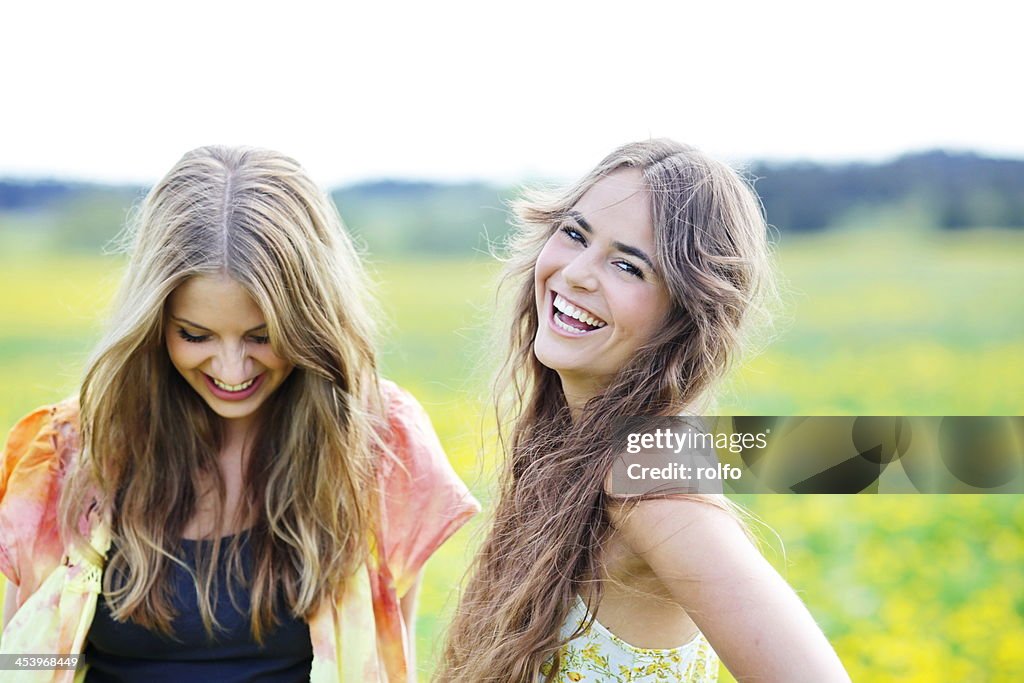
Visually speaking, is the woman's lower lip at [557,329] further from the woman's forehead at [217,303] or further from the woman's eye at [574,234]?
the woman's forehead at [217,303]

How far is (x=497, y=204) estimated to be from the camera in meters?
16.4

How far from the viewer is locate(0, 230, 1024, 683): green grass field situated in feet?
13.6

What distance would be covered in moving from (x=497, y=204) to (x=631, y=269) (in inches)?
566

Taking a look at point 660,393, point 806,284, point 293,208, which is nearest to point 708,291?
point 660,393

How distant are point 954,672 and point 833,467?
185 centimetres

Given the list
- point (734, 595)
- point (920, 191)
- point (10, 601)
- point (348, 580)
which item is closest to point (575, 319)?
point (734, 595)

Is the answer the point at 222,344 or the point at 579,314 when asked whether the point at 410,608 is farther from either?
the point at 579,314

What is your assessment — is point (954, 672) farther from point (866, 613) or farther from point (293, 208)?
point (293, 208)

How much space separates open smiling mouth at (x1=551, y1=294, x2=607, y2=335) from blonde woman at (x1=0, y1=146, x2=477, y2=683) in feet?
2.37

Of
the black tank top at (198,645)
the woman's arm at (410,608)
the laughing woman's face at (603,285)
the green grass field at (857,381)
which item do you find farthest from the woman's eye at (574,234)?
the black tank top at (198,645)

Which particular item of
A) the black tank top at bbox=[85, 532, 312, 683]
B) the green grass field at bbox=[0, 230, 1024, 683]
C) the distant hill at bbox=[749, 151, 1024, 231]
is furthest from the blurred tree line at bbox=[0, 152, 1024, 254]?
the black tank top at bbox=[85, 532, 312, 683]

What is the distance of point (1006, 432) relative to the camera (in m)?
3.71

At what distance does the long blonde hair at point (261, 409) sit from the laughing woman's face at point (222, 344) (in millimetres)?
36

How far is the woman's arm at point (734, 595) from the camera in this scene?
1.87m
